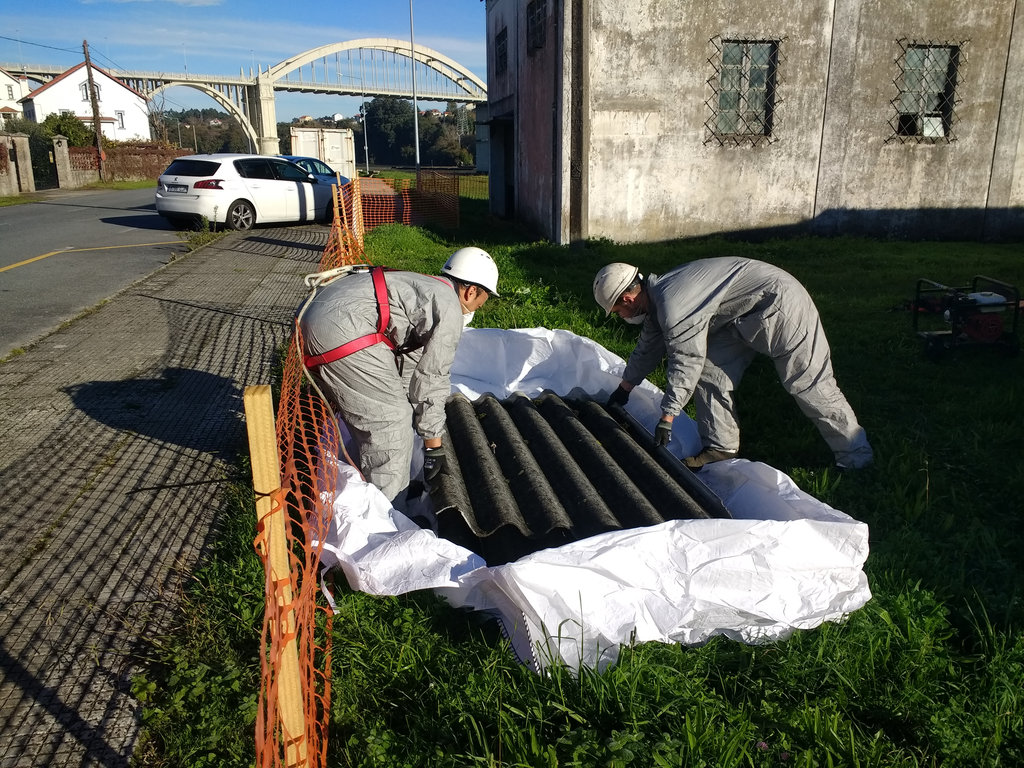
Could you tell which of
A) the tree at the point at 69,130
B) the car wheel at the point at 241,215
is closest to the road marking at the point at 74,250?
the car wheel at the point at 241,215

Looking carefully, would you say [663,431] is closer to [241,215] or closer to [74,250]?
[74,250]

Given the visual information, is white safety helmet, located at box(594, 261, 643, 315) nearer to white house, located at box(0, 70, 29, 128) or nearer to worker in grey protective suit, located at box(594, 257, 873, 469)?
worker in grey protective suit, located at box(594, 257, 873, 469)

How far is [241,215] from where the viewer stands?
15328mm

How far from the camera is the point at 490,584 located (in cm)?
295

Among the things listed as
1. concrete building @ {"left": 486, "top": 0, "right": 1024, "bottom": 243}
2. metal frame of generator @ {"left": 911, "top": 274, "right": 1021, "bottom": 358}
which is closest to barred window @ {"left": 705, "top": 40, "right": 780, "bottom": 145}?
concrete building @ {"left": 486, "top": 0, "right": 1024, "bottom": 243}

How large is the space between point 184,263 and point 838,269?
967cm

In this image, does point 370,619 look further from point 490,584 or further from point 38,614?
point 38,614

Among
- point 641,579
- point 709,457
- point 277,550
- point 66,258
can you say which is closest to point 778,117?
point 709,457

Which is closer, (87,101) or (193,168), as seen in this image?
(193,168)

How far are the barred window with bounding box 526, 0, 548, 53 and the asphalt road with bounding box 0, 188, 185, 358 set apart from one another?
23.8 feet

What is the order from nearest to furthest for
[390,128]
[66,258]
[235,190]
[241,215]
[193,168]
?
[66,258] < [193,168] < [235,190] < [241,215] < [390,128]

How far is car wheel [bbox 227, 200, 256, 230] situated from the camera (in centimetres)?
1513

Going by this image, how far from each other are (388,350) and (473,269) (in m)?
0.62

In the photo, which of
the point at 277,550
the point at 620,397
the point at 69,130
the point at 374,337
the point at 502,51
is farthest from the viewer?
the point at 69,130
